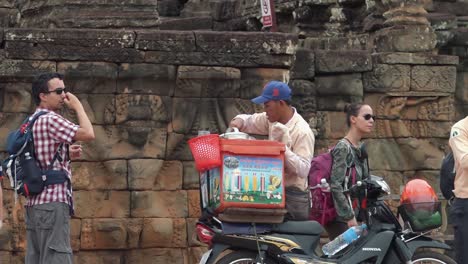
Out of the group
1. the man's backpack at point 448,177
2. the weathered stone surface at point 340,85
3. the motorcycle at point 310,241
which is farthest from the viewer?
the weathered stone surface at point 340,85

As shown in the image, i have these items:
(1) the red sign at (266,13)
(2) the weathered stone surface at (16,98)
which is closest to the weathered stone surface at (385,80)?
(1) the red sign at (266,13)

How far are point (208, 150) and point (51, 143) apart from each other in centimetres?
117

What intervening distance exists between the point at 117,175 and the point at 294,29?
18.8 feet

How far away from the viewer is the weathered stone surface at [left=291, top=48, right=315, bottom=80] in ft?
47.2

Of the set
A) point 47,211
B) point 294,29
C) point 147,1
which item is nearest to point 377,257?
point 47,211

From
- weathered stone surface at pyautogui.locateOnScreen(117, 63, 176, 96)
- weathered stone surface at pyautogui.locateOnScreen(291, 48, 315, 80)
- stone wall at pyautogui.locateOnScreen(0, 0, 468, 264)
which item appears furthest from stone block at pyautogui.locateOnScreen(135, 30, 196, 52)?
weathered stone surface at pyautogui.locateOnScreen(291, 48, 315, 80)

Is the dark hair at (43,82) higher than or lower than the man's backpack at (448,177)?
higher

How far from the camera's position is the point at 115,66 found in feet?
40.8

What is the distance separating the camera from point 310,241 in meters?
10.0

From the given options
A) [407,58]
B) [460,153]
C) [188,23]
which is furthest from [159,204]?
[188,23]

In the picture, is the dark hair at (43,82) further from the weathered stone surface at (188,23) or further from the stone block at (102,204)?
the weathered stone surface at (188,23)

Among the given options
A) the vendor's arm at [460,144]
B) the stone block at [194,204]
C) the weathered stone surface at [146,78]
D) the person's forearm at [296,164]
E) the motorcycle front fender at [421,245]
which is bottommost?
the motorcycle front fender at [421,245]

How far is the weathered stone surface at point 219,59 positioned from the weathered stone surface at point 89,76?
380 millimetres

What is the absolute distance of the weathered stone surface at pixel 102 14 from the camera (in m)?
13.1
